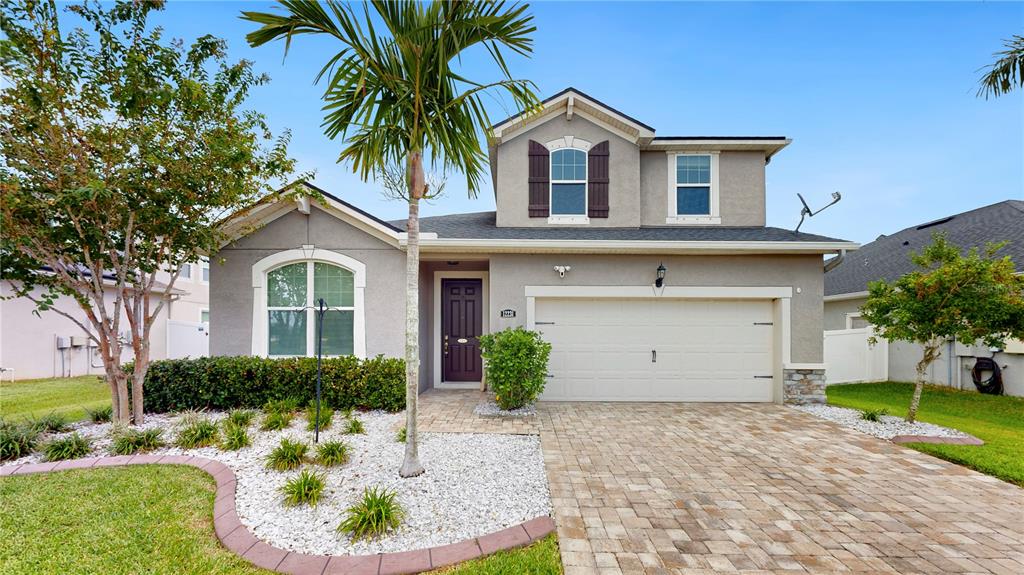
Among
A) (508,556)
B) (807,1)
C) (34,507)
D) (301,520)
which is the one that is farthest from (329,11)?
(807,1)

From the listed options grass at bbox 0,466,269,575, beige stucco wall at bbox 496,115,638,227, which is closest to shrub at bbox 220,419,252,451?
grass at bbox 0,466,269,575

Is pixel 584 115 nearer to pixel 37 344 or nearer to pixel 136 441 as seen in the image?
pixel 136 441

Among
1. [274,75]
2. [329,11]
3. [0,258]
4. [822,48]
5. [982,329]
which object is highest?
[822,48]

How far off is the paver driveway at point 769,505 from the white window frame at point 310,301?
426cm

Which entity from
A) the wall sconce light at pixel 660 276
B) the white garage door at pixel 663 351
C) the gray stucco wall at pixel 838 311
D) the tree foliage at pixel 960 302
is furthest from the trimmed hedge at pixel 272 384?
the gray stucco wall at pixel 838 311

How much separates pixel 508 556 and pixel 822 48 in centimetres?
1301

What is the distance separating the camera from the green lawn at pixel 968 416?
4625mm

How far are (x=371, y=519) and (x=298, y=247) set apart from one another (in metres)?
6.15

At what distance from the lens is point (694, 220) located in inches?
340

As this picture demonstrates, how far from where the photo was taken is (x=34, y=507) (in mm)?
3398

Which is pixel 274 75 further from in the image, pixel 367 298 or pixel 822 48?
pixel 822 48

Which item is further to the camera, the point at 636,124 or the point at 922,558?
the point at 636,124

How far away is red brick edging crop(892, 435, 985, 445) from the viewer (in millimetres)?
5281

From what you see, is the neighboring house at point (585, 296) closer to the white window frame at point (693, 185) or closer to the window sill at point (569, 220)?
the window sill at point (569, 220)
